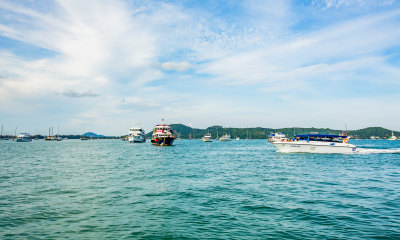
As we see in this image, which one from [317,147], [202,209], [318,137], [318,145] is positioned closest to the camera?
[202,209]

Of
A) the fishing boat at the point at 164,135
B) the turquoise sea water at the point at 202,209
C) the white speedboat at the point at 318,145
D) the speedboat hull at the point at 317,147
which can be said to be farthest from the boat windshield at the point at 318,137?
the fishing boat at the point at 164,135

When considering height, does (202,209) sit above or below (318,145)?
below

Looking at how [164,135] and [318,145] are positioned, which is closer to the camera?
[318,145]

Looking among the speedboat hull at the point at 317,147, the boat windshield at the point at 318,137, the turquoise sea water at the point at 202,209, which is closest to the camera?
the turquoise sea water at the point at 202,209

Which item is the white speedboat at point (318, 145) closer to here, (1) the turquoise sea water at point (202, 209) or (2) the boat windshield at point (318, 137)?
(2) the boat windshield at point (318, 137)

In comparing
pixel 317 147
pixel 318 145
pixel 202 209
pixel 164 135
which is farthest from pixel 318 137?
pixel 164 135

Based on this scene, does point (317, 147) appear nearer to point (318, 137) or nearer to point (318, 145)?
point (318, 145)

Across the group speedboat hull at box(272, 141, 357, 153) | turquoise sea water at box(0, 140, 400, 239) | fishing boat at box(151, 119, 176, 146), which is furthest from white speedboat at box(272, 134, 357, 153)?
fishing boat at box(151, 119, 176, 146)

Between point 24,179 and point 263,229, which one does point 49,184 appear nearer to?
point 24,179

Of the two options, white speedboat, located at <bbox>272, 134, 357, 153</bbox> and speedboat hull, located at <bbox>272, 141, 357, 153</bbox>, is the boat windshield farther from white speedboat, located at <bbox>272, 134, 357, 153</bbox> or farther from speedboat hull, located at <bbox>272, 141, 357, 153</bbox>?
speedboat hull, located at <bbox>272, 141, 357, 153</bbox>

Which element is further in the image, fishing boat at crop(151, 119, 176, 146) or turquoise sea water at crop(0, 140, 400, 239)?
fishing boat at crop(151, 119, 176, 146)

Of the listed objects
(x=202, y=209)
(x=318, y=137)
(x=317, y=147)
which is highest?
(x=318, y=137)

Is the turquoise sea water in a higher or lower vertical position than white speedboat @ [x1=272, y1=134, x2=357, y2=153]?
lower

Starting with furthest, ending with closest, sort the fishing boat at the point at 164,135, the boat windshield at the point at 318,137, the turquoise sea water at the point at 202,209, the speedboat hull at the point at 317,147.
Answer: the fishing boat at the point at 164,135
the boat windshield at the point at 318,137
the speedboat hull at the point at 317,147
the turquoise sea water at the point at 202,209
